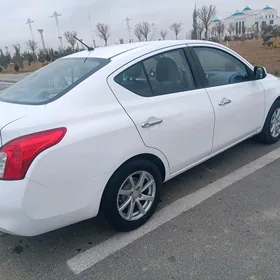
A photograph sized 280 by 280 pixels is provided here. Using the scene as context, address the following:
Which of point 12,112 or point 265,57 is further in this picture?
point 265,57

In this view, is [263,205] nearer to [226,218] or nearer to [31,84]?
[226,218]

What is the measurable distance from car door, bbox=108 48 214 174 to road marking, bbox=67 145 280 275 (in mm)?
377

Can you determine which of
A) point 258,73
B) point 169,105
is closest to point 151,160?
point 169,105

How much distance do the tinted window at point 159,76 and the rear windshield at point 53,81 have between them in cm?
26

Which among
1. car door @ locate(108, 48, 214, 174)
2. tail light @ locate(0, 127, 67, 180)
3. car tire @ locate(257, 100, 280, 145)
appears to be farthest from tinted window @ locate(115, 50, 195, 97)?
car tire @ locate(257, 100, 280, 145)

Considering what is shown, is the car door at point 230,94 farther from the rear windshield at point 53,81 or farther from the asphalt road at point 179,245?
the rear windshield at point 53,81

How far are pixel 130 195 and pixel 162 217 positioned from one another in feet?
1.50

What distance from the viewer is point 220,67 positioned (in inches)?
134

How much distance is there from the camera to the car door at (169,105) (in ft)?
7.81

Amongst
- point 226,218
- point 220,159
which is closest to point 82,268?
point 226,218

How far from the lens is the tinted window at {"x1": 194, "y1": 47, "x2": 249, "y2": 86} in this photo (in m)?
3.11

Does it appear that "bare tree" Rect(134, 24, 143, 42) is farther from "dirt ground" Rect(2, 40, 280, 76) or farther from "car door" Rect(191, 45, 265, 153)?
"car door" Rect(191, 45, 265, 153)

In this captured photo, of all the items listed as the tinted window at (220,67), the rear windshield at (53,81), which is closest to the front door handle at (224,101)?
the tinted window at (220,67)

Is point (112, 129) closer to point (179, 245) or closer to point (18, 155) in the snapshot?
point (18, 155)
